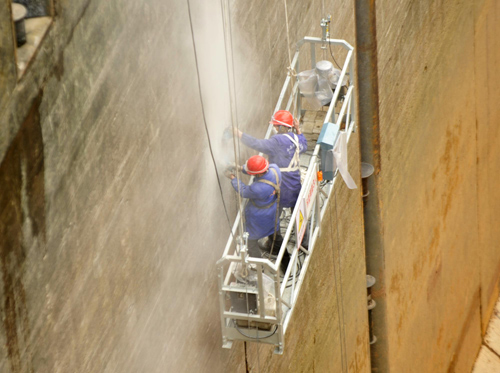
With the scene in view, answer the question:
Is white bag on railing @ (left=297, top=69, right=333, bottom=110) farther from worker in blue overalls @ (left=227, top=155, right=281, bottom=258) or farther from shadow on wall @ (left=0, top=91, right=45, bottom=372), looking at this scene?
shadow on wall @ (left=0, top=91, right=45, bottom=372)

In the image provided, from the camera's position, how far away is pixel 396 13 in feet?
40.2

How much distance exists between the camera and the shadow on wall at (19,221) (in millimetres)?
5238

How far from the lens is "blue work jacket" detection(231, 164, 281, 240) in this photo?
25.3ft

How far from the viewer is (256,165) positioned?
7551 mm

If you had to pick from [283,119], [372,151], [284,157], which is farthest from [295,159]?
[372,151]

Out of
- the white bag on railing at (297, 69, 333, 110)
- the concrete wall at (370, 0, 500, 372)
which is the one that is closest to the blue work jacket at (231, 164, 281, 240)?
the white bag on railing at (297, 69, 333, 110)

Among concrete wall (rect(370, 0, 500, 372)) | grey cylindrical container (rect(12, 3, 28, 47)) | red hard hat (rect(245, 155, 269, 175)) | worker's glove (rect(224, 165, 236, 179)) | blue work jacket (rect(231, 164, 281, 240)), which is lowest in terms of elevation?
concrete wall (rect(370, 0, 500, 372))

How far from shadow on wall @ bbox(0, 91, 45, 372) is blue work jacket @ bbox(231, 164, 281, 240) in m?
2.55

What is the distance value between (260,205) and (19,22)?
3366mm

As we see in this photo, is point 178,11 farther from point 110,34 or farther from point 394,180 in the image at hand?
point 394,180

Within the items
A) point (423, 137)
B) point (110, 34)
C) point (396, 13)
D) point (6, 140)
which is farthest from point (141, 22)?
point (423, 137)

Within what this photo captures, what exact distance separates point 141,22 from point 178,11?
0.60 meters

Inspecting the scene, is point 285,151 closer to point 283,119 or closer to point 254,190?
point 283,119

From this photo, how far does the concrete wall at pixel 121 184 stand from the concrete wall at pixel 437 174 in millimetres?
3936
